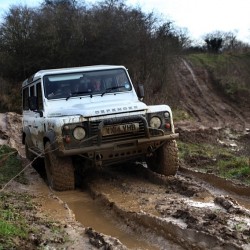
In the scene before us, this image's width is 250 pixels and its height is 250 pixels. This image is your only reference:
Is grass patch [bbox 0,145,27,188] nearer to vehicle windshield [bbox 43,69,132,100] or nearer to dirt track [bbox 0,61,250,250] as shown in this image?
dirt track [bbox 0,61,250,250]

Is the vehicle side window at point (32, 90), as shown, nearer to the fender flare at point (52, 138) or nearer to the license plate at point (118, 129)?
the fender flare at point (52, 138)

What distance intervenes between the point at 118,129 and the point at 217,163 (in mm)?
3200

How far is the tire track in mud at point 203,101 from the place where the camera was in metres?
23.4

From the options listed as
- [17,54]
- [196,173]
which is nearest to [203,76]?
[17,54]

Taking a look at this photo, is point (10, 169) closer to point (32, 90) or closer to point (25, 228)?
point (32, 90)

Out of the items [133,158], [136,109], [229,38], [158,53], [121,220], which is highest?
[229,38]

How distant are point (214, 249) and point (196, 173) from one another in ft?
15.1

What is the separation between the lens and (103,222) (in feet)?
20.6

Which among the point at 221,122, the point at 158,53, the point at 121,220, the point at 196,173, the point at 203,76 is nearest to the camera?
the point at 121,220

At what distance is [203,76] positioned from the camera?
110 feet

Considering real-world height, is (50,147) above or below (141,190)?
→ above

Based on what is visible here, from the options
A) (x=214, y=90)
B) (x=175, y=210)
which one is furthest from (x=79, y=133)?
(x=214, y=90)

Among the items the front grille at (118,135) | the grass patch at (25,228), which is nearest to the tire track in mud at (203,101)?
the front grille at (118,135)

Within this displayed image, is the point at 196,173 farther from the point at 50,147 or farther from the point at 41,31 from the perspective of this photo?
the point at 41,31
